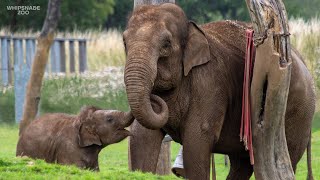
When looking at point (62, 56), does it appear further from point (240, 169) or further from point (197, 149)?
point (197, 149)

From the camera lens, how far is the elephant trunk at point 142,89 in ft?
35.8

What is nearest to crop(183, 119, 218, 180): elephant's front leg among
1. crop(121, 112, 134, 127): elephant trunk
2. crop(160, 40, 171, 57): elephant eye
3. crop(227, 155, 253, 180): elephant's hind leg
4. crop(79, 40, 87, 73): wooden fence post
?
crop(160, 40, 171, 57): elephant eye

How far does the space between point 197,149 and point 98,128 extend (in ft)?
9.20

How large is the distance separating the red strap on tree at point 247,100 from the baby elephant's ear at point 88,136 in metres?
2.78

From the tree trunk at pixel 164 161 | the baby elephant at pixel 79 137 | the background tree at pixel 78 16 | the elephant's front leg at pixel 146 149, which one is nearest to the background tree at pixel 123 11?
the background tree at pixel 78 16

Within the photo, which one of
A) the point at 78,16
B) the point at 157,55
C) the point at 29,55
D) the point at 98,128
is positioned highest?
the point at 78,16

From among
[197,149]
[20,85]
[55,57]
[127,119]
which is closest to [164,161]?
[127,119]

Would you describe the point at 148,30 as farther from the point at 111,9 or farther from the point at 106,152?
the point at 111,9

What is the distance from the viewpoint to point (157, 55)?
37.0 ft

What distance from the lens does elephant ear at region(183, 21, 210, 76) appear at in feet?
38.2

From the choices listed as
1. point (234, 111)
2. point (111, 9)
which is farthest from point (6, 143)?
point (111, 9)

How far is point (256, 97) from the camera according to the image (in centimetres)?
1187

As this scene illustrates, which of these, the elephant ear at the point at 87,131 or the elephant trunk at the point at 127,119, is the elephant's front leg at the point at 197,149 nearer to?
the elephant trunk at the point at 127,119

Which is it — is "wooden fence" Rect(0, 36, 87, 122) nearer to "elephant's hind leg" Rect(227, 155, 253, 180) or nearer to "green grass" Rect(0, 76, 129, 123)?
"green grass" Rect(0, 76, 129, 123)
